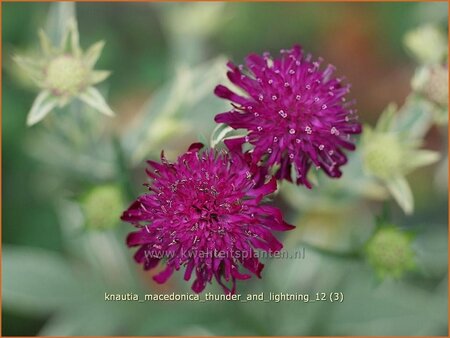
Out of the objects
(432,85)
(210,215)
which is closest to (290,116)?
(210,215)

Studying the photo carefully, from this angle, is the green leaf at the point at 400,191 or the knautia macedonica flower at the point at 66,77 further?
the green leaf at the point at 400,191

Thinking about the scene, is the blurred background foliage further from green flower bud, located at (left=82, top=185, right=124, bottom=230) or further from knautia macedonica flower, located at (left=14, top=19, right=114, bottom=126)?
knautia macedonica flower, located at (left=14, top=19, right=114, bottom=126)

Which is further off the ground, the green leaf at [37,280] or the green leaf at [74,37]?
the green leaf at [74,37]

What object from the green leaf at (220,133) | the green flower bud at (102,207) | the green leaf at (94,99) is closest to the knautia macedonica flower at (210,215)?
the green leaf at (220,133)

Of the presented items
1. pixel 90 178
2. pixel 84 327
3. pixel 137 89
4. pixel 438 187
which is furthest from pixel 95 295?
pixel 438 187

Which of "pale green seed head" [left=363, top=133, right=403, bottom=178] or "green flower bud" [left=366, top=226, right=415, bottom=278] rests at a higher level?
"pale green seed head" [left=363, top=133, right=403, bottom=178]

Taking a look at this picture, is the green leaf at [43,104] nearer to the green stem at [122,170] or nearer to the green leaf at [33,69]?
the green leaf at [33,69]

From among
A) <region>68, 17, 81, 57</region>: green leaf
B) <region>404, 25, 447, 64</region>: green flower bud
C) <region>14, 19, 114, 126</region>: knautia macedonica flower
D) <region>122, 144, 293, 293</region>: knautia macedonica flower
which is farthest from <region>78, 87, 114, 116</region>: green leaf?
<region>404, 25, 447, 64</region>: green flower bud
